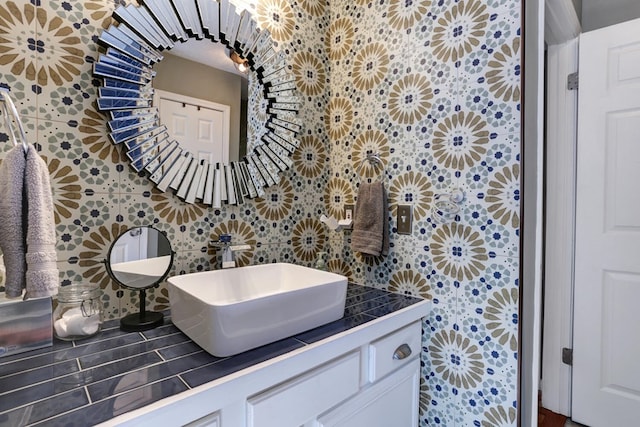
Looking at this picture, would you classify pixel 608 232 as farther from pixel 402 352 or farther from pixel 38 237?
pixel 38 237

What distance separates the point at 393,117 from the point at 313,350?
38.1 inches

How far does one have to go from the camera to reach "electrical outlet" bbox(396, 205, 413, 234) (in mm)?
1271

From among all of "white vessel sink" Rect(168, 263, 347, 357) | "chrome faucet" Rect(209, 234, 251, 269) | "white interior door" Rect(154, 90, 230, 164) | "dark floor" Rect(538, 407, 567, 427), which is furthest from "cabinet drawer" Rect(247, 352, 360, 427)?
"dark floor" Rect(538, 407, 567, 427)

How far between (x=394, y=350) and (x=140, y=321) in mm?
785

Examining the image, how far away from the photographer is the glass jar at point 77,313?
80cm

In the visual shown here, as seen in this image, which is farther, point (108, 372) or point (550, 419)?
point (550, 419)

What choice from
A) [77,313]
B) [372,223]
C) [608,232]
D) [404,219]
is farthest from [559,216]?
[77,313]

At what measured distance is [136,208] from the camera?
3.28ft

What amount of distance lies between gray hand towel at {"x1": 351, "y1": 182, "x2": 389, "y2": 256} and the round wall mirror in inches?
28.3

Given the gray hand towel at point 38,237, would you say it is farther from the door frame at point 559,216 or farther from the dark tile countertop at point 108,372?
the door frame at point 559,216

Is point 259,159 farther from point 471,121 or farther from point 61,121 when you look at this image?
point 471,121

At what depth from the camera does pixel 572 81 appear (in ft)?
5.38

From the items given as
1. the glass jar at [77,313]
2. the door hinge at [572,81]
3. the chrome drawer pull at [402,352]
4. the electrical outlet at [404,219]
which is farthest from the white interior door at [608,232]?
the glass jar at [77,313]

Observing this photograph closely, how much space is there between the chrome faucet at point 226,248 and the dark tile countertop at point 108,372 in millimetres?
277
